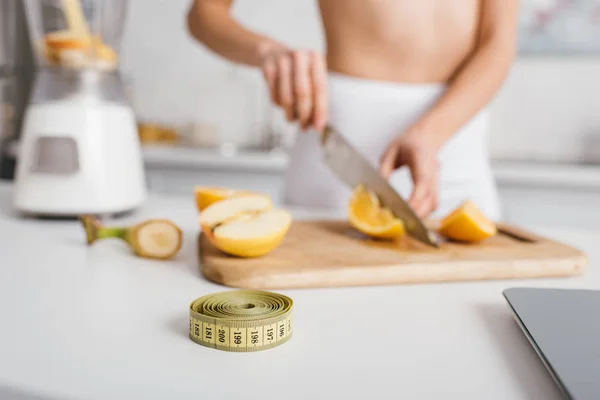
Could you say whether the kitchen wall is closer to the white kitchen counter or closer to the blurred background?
the blurred background

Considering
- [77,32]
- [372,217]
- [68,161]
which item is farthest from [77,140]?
[372,217]

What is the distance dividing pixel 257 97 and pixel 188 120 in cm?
35

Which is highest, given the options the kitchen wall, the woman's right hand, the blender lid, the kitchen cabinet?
the blender lid

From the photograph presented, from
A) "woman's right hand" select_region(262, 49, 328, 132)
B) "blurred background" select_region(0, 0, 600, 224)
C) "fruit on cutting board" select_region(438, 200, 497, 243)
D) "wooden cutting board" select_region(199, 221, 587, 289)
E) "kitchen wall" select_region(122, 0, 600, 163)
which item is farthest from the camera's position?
"kitchen wall" select_region(122, 0, 600, 163)

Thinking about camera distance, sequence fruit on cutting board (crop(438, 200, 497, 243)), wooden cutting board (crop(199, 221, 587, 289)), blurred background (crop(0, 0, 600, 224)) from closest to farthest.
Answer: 1. wooden cutting board (crop(199, 221, 587, 289))
2. fruit on cutting board (crop(438, 200, 497, 243))
3. blurred background (crop(0, 0, 600, 224))

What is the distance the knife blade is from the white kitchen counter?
14 centimetres

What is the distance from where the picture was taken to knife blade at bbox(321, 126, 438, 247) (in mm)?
732

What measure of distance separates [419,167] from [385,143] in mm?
303

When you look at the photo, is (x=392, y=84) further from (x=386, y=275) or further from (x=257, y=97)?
(x=257, y=97)

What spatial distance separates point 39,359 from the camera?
39 cm

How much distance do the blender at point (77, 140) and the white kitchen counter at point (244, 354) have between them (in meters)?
0.24

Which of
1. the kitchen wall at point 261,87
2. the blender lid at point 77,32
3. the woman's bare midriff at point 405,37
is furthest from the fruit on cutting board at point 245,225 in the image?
the kitchen wall at point 261,87

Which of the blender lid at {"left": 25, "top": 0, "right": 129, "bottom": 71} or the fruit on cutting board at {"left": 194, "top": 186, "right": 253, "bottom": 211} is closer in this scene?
the fruit on cutting board at {"left": 194, "top": 186, "right": 253, "bottom": 211}

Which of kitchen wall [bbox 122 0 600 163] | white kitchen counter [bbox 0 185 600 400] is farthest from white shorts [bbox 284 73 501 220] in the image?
kitchen wall [bbox 122 0 600 163]
